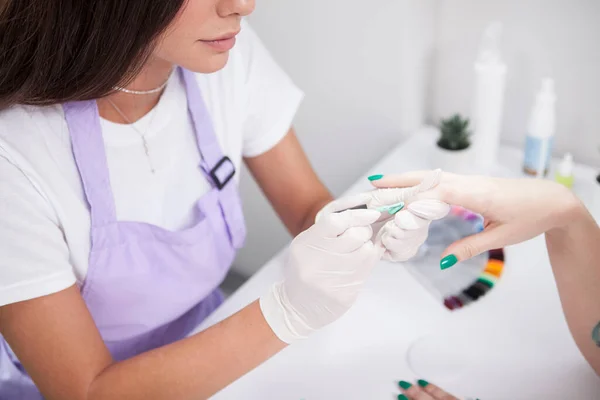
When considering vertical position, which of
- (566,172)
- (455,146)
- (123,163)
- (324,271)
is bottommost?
(566,172)

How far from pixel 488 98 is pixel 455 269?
377 millimetres

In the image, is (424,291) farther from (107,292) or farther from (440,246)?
(107,292)

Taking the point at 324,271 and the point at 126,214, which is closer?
the point at 324,271

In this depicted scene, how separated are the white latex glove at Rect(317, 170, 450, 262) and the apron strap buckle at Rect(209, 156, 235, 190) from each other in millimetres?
252

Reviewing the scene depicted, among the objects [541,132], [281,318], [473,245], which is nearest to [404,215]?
[473,245]

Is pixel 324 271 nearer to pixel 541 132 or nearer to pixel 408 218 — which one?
pixel 408 218

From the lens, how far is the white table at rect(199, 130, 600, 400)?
0.83 m

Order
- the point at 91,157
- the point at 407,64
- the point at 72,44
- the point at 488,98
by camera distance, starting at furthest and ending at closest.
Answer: the point at 407,64, the point at 488,98, the point at 91,157, the point at 72,44

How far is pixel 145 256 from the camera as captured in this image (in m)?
0.95

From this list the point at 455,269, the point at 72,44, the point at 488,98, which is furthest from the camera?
the point at 488,98

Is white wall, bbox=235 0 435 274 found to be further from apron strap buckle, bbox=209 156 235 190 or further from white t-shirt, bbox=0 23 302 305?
apron strap buckle, bbox=209 156 235 190

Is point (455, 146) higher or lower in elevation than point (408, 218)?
lower

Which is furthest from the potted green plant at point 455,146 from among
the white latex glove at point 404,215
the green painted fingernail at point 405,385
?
the green painted fingernail at point 405,385

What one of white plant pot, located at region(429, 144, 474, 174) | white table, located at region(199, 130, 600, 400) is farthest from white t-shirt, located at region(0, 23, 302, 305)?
white plant pot, located at region(429, 144, 474, 174)
